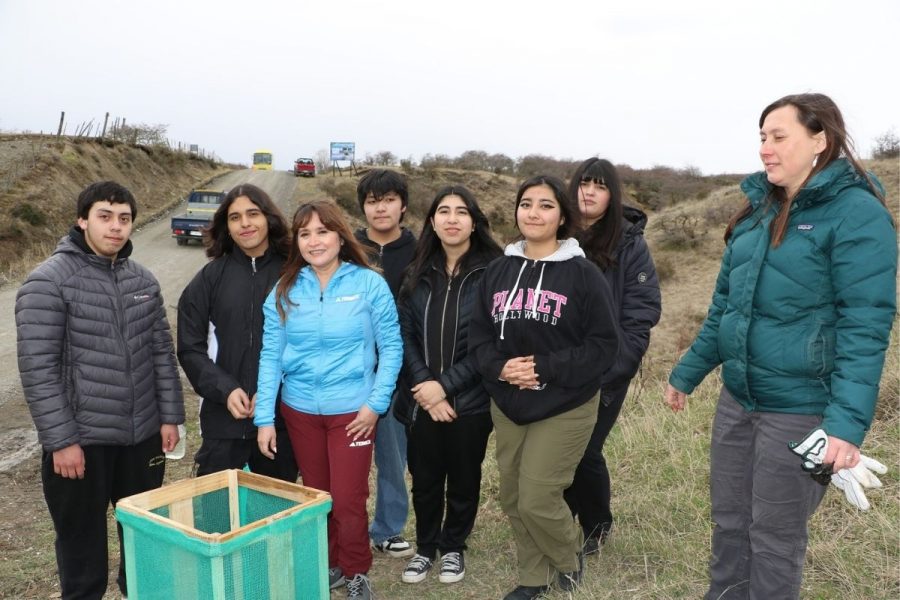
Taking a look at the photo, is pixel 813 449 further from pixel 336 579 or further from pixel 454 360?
pixel 336 579

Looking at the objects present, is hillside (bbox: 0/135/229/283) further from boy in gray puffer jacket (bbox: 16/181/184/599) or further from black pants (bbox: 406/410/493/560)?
black pants (bbox: 406/410/493/560)

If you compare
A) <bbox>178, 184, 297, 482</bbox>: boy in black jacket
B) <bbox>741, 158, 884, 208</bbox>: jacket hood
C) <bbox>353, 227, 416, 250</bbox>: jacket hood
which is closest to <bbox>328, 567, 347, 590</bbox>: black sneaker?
<bbox>178, 184, 297, 482</bbox>: boy in black jacket

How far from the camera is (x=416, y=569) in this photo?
3.50 meters

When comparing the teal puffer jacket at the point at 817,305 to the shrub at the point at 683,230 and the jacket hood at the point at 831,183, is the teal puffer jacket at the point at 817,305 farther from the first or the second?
the shrub at the point at 683,230

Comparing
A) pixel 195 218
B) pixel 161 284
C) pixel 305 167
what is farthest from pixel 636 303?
pixel 305 167

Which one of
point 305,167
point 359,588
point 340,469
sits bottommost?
point 359,588

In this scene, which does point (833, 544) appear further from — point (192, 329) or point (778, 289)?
point (192, 329)

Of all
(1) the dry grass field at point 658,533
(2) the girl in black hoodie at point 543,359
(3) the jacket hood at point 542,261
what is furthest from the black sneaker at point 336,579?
(3) the jacket hood at point 542,261

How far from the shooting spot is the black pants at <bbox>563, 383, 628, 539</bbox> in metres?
3.39

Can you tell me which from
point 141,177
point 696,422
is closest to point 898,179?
point 696,422

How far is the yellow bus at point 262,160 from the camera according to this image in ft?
159

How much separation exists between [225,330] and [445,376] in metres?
1.09

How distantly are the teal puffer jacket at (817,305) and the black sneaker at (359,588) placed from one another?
190 cm

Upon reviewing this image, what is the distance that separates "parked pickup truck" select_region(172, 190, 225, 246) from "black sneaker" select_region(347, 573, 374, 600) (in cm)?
1625
